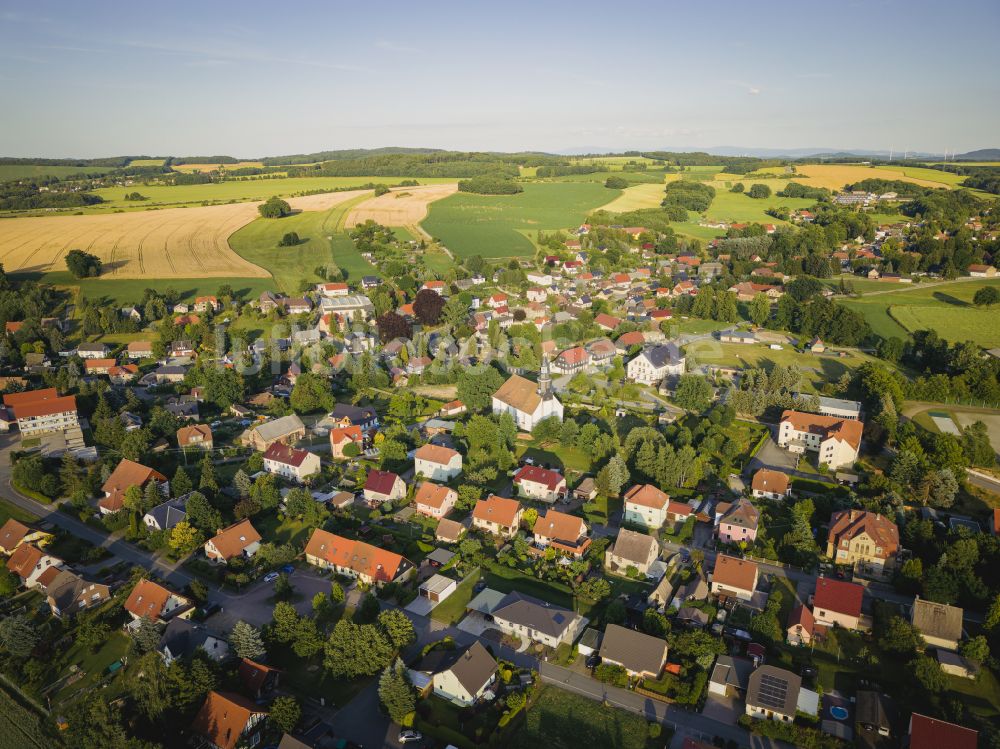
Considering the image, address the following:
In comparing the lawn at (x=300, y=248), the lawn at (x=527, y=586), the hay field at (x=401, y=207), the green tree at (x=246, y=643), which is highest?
the hay field at (x=401, y=207)

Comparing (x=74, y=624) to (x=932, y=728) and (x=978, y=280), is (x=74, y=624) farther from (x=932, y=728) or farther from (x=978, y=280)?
(x=978, y=280)

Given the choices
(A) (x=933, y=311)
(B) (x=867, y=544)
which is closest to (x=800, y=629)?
(B) (x=867, y=544)

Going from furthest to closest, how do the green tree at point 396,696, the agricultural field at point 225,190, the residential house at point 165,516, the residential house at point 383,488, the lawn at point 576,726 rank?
the agricultural field at point 225,190 → the residential house at point 383,488 → the residential house at point 165,516 → the green tree at point 396,696 → the lawn at point 576,726

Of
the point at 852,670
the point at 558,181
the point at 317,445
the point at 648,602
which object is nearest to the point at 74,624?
the point at 317,445

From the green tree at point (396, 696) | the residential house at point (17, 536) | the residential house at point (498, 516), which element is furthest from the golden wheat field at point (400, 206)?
the green tree at point (396, 696)

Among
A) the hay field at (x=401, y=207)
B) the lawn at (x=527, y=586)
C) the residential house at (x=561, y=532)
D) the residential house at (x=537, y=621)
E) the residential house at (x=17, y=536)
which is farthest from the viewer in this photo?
the hay field at (x=401, y=207)

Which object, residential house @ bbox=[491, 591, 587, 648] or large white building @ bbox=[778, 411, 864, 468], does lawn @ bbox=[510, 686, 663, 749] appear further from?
large white building @ bbox=[778, 411, 864, 468]

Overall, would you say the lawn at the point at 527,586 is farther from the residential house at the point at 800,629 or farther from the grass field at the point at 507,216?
the grass field at the point at 507,216
